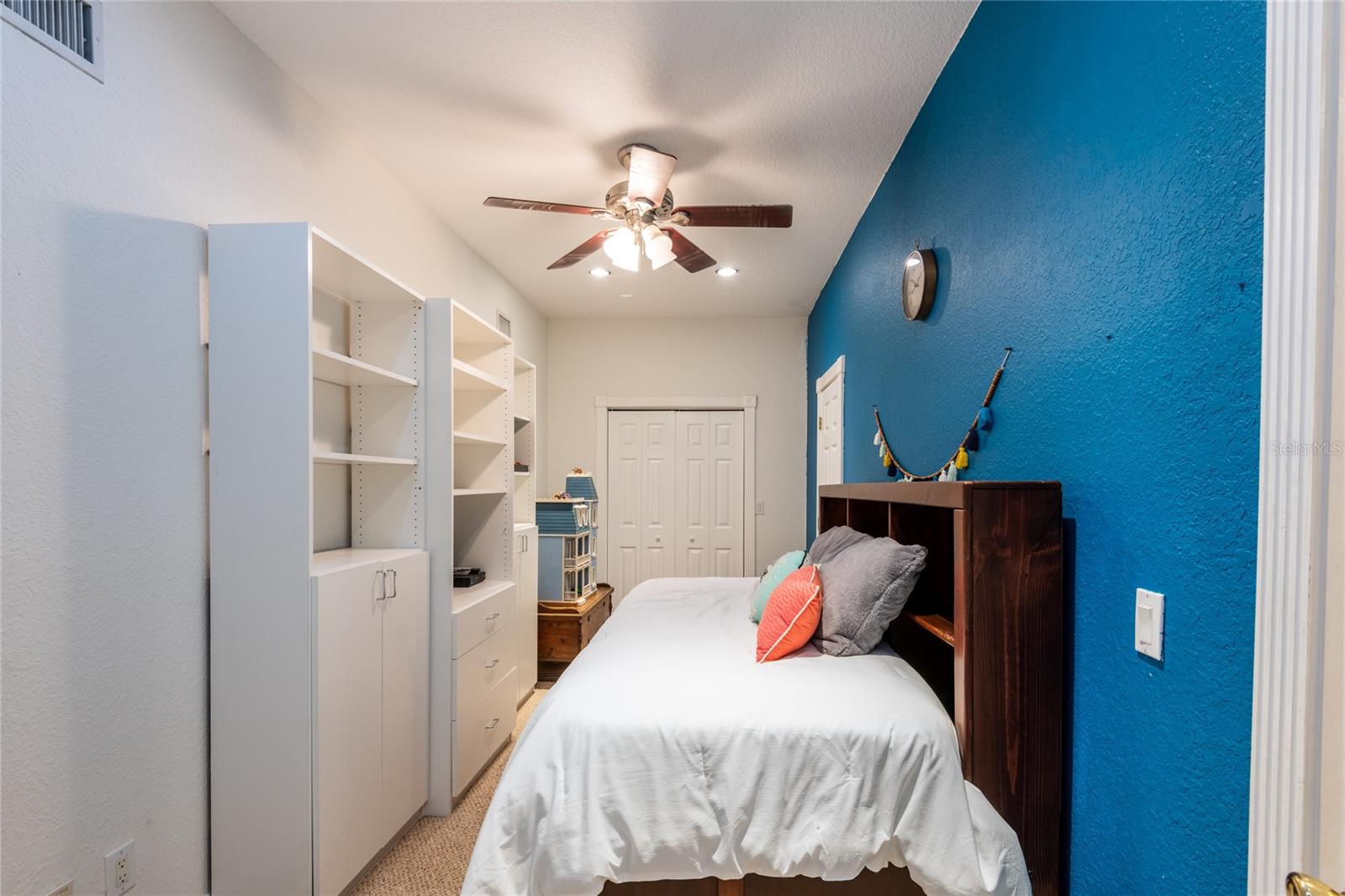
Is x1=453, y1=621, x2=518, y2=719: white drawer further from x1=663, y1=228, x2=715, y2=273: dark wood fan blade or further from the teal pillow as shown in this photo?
x1=663, y1=228, x2=715, y2=273: dark wood fan blade

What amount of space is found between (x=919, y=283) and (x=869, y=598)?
119 centimetres

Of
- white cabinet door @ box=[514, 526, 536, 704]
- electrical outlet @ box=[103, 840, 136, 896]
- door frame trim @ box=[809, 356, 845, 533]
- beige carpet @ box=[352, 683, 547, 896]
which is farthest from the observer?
door frame trim @ box=[809, 356, 845, 533]

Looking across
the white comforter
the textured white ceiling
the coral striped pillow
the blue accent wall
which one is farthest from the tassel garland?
the textured white ceiling

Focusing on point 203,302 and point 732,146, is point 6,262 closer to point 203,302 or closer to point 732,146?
point 203,302

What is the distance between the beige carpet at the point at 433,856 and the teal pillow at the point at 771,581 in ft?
3.72

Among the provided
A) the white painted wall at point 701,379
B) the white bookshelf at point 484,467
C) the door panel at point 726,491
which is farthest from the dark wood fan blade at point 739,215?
the door panel at point 726,491

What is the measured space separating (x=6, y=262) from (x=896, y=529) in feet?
7.64

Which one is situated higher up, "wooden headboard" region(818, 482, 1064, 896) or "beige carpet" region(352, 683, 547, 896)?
"wooden headboard" region(818, 482, 1064, 896)

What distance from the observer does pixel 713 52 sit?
2.15m

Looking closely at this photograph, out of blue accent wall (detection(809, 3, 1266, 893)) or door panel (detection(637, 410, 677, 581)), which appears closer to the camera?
blue accent wall (detection(809, 3, 1266, 893))

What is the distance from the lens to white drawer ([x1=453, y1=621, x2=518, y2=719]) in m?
Answer: 2.71
